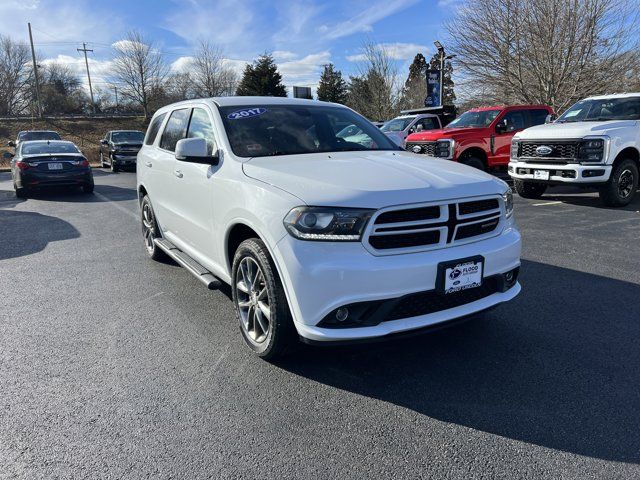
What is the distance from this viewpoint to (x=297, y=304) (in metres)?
2.81

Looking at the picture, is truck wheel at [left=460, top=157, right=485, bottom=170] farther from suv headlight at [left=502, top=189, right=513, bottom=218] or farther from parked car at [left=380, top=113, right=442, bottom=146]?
suv headlight at [left=502, top=189, right=513, bottom=218]

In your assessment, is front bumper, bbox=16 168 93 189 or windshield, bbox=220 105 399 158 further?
front bumper, bbox=16 168 93 189

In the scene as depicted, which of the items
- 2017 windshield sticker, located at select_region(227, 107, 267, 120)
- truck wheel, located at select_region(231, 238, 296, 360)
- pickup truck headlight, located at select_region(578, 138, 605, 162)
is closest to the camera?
truck wheel, located at select_region(231, 238, 296, 360)

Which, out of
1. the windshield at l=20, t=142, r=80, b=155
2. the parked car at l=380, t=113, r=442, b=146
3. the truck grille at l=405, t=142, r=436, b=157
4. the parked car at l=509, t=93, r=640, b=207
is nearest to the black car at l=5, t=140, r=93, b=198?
the windshield at l=20, t=142, r=80, b=155

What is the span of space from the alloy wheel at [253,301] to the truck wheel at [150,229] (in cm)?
259

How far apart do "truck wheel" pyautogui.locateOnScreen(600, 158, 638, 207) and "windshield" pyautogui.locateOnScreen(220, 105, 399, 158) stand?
6239mm

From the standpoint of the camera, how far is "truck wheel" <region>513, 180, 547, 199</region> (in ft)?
33.9

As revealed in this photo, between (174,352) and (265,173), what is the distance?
1.50m

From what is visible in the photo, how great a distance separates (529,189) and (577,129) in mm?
1880

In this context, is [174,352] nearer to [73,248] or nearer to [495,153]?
[73,248]

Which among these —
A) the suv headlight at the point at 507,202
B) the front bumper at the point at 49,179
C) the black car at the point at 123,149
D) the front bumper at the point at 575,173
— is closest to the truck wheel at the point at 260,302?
the suv headlight at the point at 507,202

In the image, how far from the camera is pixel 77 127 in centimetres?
4609

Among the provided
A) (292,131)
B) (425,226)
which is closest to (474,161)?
(292,131)

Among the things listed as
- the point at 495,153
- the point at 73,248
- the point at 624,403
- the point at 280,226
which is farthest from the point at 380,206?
the point at 495,153
